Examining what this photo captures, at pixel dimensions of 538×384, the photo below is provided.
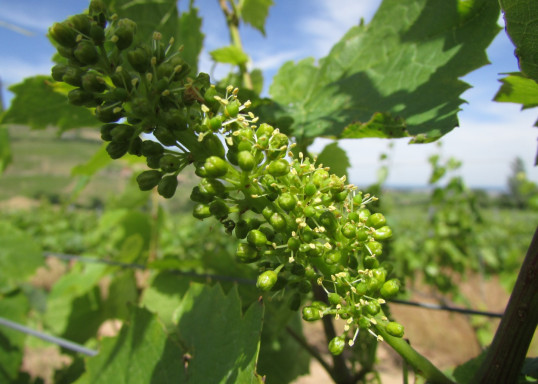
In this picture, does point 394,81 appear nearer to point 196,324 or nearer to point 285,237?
point 285,237

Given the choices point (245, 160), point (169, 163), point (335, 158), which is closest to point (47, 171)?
point (335, 158)

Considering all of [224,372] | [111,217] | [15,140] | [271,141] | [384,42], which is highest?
[15,140]

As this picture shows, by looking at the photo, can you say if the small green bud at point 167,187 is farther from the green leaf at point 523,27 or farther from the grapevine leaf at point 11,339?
the grapevine leaf at point 11,339

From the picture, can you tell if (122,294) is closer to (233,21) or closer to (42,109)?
(42,109)

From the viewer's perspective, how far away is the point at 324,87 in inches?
73.7

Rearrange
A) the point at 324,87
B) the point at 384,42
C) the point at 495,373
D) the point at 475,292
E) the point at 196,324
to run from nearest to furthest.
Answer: the point at 495,373
the point at 196,324
the point at 384,42
the point at 324,87
the point at 475,292

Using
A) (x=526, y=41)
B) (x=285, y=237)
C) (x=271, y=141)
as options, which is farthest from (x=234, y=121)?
(x=526, y=41)

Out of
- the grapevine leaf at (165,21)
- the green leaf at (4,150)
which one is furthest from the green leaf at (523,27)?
the green leaf at (4,150)

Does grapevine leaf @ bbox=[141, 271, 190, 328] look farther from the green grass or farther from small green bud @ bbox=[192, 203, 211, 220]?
the green grass

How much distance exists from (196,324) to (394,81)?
1.20m

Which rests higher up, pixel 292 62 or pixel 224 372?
pixel 292 62

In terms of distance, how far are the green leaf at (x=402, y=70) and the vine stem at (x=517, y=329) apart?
468 mm

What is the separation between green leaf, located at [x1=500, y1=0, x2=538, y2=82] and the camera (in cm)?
97

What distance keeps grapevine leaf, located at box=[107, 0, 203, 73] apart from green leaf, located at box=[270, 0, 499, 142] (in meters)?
0.55
